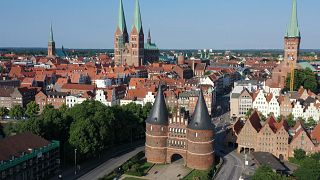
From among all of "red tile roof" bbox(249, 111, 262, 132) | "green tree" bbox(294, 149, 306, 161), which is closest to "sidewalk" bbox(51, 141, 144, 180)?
"red tile roof" bbox(249, 111, 262, 132)

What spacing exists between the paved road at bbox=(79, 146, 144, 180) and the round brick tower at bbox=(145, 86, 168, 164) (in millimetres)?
4984

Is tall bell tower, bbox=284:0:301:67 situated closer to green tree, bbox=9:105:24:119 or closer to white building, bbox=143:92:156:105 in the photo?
white building, bbox=143:92:156:105

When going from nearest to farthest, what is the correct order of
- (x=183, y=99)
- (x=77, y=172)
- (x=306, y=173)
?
1. (x=306, y=173)
2. (x=77, y=172)
3. (x=183, y=99)

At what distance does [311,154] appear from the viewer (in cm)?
7344

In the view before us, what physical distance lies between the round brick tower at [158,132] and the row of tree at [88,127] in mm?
8251

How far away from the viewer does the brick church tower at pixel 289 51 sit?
13962 centimetres

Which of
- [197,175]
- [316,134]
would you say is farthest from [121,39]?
[197,175]

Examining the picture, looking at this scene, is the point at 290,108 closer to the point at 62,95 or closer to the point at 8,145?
the point at 62,95

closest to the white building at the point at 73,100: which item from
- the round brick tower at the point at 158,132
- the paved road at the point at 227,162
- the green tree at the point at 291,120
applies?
the paved road at the point at 227,162

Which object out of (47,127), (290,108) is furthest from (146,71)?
(47,127)

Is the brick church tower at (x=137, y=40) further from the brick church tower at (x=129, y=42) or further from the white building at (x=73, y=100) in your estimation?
the white building at (x=73, y=100)

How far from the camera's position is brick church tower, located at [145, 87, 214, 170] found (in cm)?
6962

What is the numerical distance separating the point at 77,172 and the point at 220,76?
111383 mm

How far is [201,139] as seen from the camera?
69625mm
